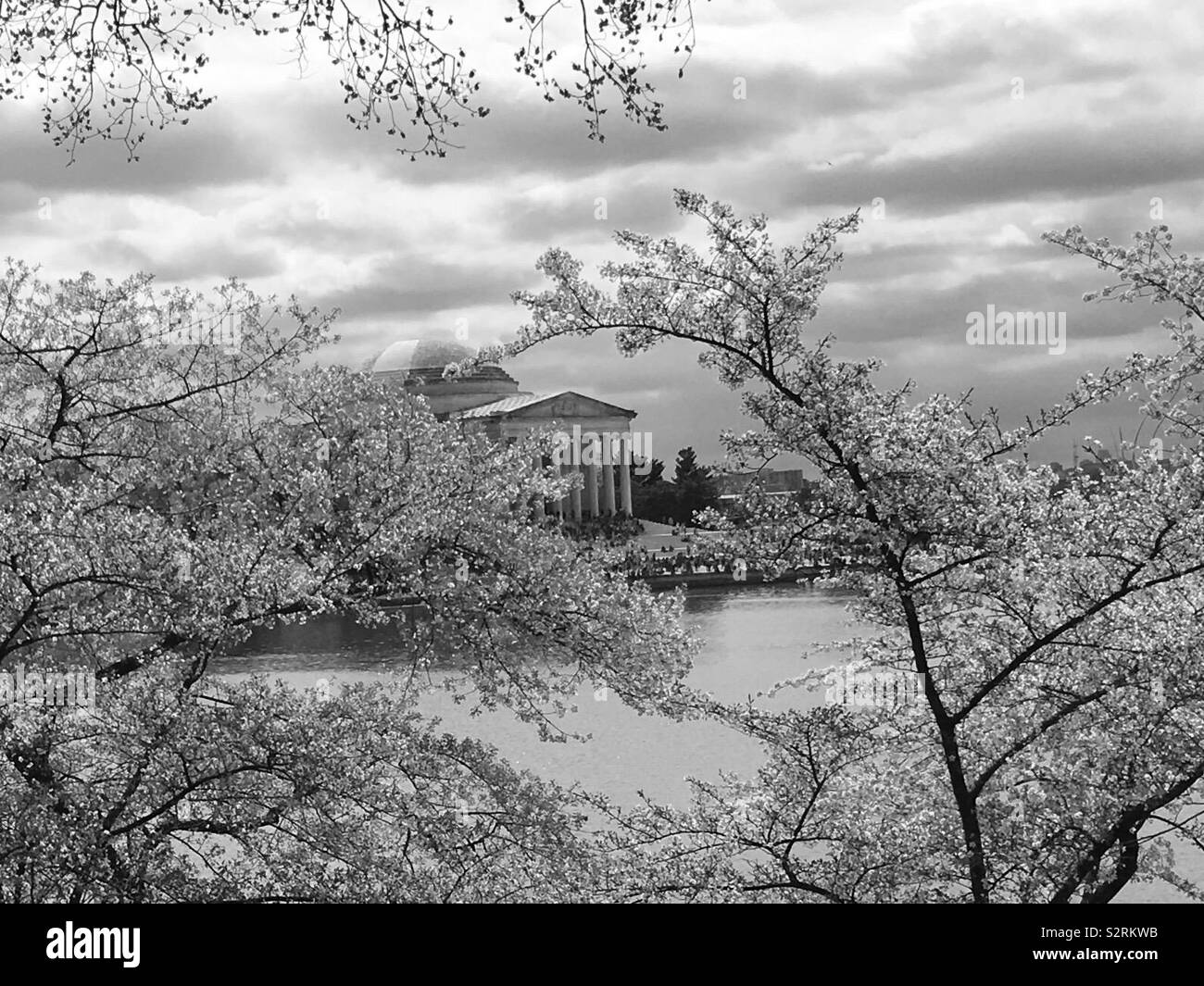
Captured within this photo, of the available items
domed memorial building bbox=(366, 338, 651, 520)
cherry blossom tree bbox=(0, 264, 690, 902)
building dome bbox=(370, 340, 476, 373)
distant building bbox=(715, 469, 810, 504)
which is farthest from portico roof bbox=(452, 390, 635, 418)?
distant building bbox=(715, 469, 810, 504)

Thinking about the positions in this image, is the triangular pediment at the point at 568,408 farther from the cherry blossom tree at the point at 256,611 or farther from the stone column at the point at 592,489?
the cherry blossom tree at the point at 256,611

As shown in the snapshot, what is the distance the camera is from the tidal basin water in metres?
17.0

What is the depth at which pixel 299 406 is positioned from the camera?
10.9 metres

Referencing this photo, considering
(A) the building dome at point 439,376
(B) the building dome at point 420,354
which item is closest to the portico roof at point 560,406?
(A) the building dome at point 439,376

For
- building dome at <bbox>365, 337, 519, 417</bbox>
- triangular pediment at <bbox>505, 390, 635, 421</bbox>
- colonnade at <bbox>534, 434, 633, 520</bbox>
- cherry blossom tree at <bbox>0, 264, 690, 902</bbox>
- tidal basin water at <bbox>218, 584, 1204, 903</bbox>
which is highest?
building dome at <bbox>365, 337, 519, 417</bbox>

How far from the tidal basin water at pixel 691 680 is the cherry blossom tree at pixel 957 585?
3.21ft

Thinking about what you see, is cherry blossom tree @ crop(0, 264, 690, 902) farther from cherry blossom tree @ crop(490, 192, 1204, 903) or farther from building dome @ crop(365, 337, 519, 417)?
building dome @ crop(365, 337, 519, 417)

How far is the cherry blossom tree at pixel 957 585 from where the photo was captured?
765 centimetres

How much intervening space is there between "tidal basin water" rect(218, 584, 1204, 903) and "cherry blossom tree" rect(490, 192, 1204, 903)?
3.21ft

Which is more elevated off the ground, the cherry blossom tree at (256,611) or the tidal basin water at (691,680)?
the cherry blossom tree at (256,611)

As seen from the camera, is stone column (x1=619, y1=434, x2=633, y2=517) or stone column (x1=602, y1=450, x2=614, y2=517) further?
stone column (x1=602, y1=450, x2=614, y2=517)
